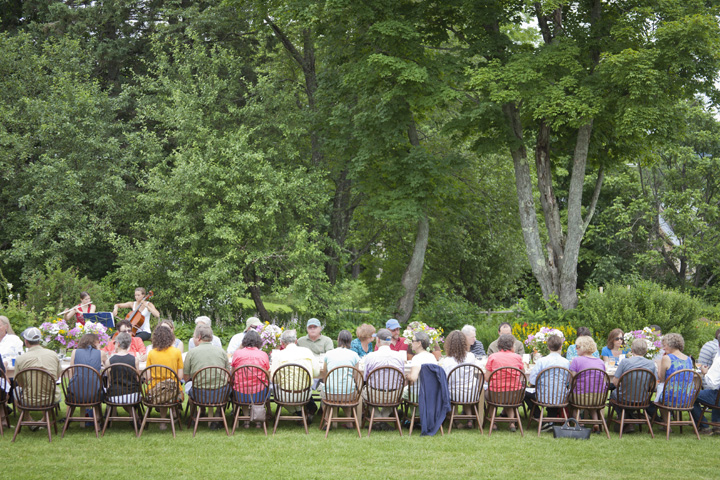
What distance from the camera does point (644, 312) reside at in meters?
12.3

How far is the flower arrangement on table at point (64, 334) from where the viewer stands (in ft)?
25.4

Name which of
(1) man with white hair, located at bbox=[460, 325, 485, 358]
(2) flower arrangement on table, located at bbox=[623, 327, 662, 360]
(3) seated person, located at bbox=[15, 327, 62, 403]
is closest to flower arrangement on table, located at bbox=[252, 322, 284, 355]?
(3) seated person, located at bbox=[15, 327, 62, 403]

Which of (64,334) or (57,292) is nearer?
(64,334)

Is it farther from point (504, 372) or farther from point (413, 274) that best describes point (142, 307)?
point (413, 274)

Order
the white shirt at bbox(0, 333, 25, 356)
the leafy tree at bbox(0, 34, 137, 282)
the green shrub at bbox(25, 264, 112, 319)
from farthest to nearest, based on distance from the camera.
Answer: the leafy tree at bbox(0, 34, 137, 282) → the green shrub at bbox(25, 264, 112, 319) → the white shirt at bbox(0, 333, 25, 356)

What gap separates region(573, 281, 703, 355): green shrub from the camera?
1209 cm

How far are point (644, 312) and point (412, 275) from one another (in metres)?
5.37

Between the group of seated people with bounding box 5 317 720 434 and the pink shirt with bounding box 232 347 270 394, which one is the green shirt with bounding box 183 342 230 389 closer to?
the group of seated people with bounding box 5 317 720 434

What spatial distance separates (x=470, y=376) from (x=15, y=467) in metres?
4.75

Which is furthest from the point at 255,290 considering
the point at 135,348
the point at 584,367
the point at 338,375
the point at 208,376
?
the point at 584,367

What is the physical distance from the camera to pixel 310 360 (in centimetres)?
729

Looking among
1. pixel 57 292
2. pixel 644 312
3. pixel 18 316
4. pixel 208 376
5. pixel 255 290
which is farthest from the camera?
pixel 255 290

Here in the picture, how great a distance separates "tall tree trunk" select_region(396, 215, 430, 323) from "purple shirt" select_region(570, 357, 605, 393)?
316 inches

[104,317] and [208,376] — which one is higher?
[104,317]
